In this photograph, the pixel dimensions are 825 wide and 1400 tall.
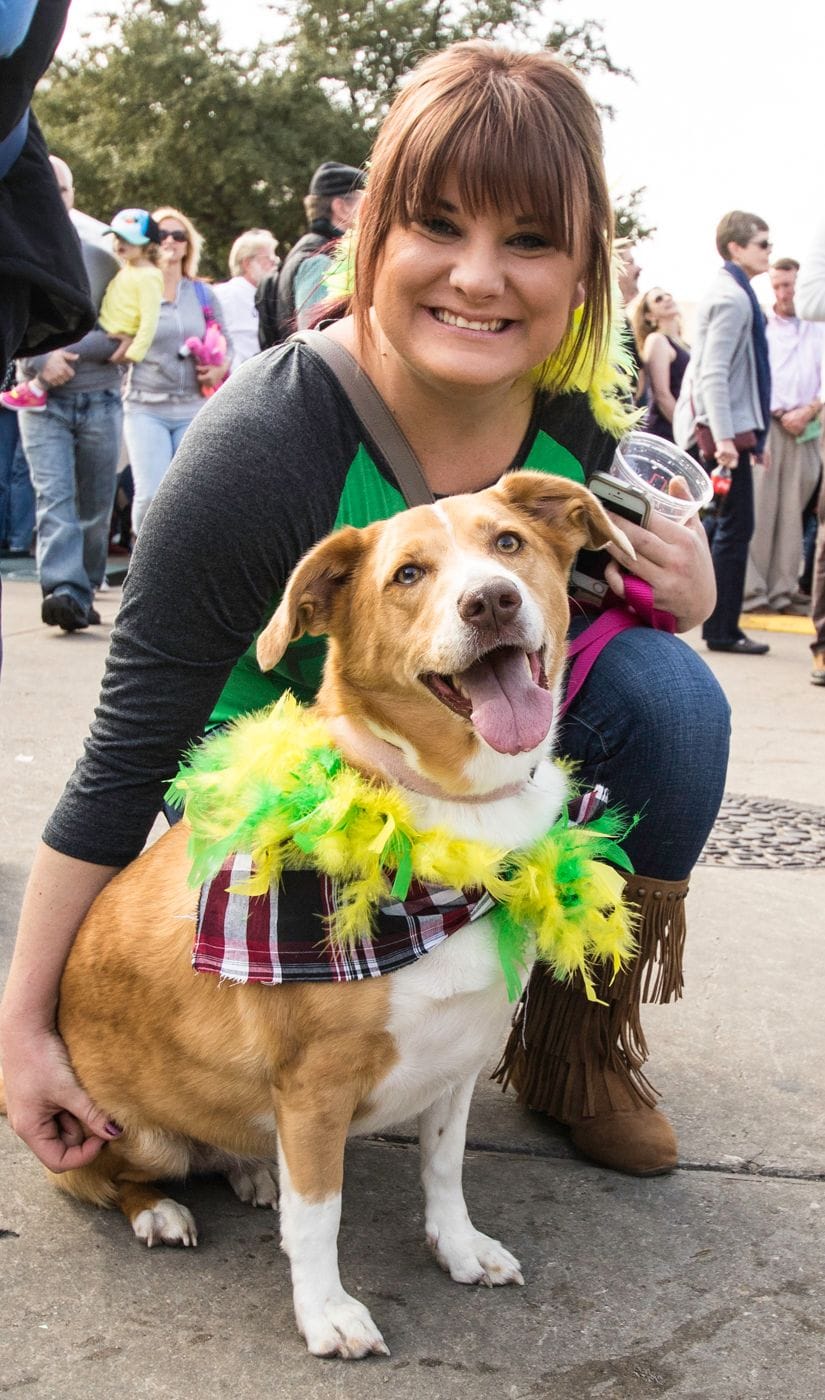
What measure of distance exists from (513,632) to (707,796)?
2.20ft

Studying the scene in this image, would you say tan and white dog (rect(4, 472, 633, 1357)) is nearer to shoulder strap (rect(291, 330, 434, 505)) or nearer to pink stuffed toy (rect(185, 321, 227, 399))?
shoulder strap (rect(291, 330, 434, 505))

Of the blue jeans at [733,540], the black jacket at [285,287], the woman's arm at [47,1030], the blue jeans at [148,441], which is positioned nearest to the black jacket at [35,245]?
the woman's arm at [47,1030]

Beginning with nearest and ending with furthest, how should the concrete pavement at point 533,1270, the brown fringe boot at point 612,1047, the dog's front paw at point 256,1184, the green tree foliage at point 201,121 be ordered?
the concrete pavement at point 533,1270, the dog's front paw at point 256,1184, the brown fringe boot at point 612,1047, the green tree foliage at point 201,121

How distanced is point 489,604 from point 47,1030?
3.59 feet

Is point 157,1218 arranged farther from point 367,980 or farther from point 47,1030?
point 367,980

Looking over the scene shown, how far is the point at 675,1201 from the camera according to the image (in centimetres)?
255

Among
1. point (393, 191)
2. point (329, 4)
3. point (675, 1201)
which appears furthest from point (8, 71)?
point (329, 4)

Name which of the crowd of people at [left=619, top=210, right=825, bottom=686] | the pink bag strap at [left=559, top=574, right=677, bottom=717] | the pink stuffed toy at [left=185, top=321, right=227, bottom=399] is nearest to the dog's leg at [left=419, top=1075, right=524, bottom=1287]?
the pink bag strap at [left=559, top=574, right=677, bottom=717]

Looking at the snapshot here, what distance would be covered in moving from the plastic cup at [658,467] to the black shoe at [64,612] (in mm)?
4749

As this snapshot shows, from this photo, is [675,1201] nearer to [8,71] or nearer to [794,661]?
[8,71]

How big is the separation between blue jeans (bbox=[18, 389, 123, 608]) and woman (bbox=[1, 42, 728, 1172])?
195 inches

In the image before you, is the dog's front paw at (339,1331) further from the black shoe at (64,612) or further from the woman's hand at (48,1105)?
the black shoe at (64,612)

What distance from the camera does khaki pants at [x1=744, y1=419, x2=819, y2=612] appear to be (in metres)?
9.84

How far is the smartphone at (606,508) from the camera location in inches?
106
